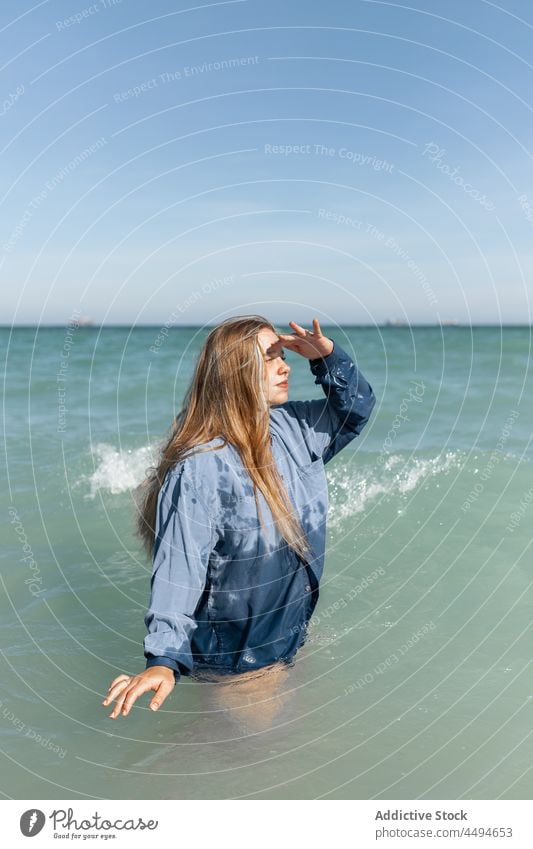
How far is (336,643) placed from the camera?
5.23 metres

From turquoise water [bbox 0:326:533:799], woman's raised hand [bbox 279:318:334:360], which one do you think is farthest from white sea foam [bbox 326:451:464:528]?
woman's raised hand [bbox 279:318:334:360]

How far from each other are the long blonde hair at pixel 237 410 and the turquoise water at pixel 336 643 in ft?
3.75

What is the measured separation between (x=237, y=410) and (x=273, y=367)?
0.27 m

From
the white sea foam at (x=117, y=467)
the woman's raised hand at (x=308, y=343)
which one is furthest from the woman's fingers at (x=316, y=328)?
the white sea foam at (x=117, y=467)

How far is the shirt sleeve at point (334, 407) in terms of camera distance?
12.7ft

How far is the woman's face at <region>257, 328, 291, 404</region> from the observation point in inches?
151

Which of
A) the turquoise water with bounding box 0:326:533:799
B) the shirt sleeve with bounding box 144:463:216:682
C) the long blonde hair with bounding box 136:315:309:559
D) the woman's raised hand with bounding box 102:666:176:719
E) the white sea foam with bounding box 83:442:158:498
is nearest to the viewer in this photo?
the woman's raised hand with bounding box 102:666:176:719

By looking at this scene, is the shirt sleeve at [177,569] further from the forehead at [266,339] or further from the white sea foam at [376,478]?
the white sea foam at [376,478]

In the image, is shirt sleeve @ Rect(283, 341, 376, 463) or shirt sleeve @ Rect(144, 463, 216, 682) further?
A: shirt sleeve @ Rect(283, 341, 376, 463)

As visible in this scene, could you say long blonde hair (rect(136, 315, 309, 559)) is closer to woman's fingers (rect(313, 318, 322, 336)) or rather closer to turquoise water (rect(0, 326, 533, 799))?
woman's fingers (rect(313, 318, 322, 336))

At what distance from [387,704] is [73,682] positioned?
1.89 meters

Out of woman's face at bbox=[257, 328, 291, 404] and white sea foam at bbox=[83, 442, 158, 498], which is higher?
woman's face at bbox=[257, 328, 291, 404]
